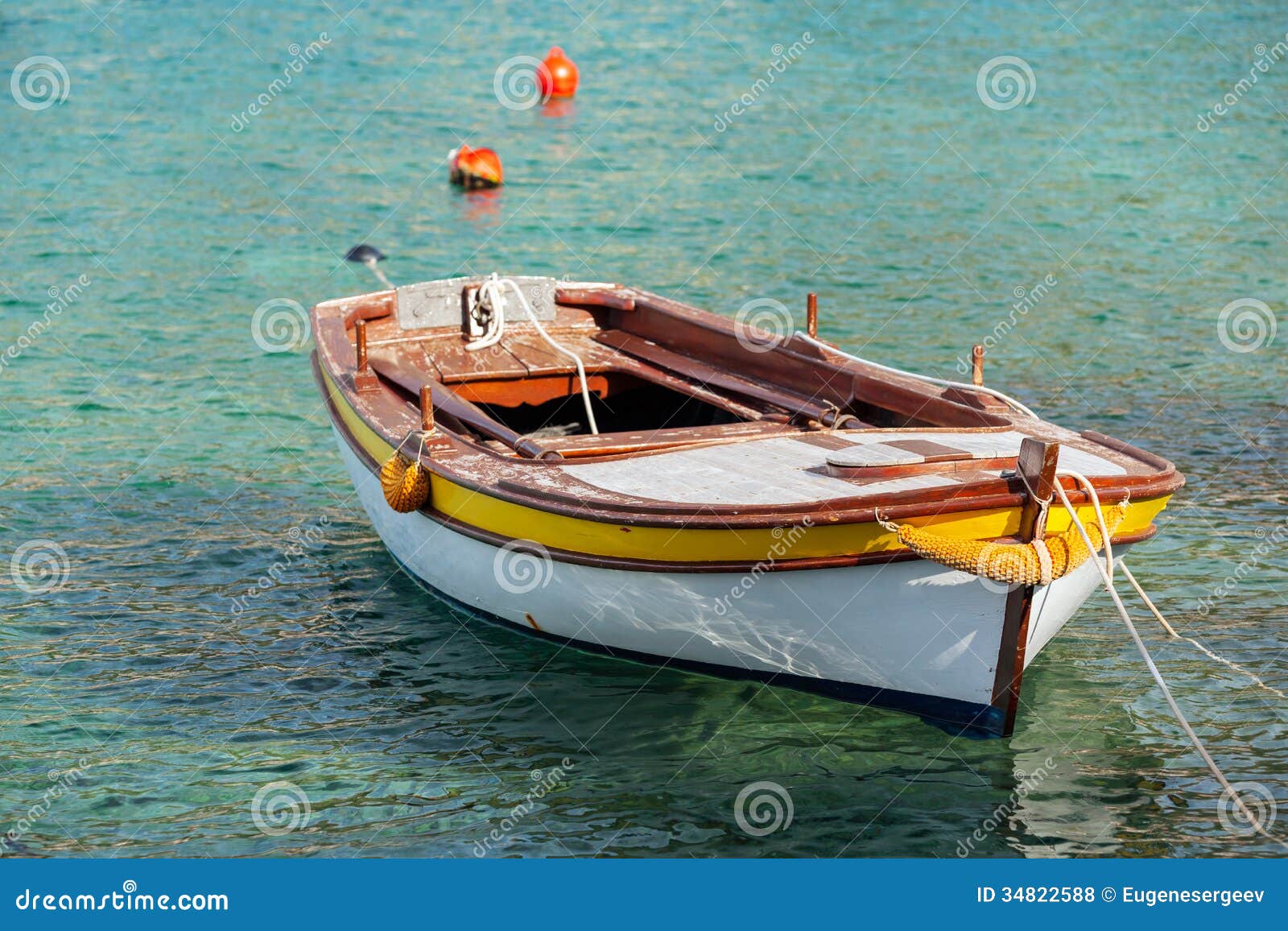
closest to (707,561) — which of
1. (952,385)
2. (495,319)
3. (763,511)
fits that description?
(763,511)

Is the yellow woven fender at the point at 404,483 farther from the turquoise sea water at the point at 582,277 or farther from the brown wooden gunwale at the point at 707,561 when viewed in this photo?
the turquoise sea water at the point at 582,277

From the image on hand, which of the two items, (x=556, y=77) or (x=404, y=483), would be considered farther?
(x=556, y=77)

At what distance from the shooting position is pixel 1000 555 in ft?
22.5

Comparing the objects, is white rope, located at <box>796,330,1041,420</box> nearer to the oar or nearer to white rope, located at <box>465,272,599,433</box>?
white rope, located at <box>465,272,599,433</box>

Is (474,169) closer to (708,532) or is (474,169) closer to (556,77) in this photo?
(556,77)

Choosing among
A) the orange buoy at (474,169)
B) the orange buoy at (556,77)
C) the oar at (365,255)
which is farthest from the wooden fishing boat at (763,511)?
the orange buoy at (556,77)

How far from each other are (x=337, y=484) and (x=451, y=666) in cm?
322

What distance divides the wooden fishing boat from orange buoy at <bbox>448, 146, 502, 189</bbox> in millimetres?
10159

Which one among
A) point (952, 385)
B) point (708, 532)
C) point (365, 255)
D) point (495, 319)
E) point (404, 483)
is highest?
point (952, 385)

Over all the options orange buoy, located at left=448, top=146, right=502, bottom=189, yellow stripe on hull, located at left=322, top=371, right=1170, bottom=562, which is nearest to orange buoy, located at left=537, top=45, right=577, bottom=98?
orange buoy, located at left=448, top=146, right=502, bottom=189

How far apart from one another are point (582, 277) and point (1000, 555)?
411 inches

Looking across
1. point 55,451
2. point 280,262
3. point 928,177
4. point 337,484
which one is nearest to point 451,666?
A: point 337,484

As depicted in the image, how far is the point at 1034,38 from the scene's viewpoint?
29.4 meters

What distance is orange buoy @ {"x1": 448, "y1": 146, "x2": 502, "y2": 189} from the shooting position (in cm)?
2045
